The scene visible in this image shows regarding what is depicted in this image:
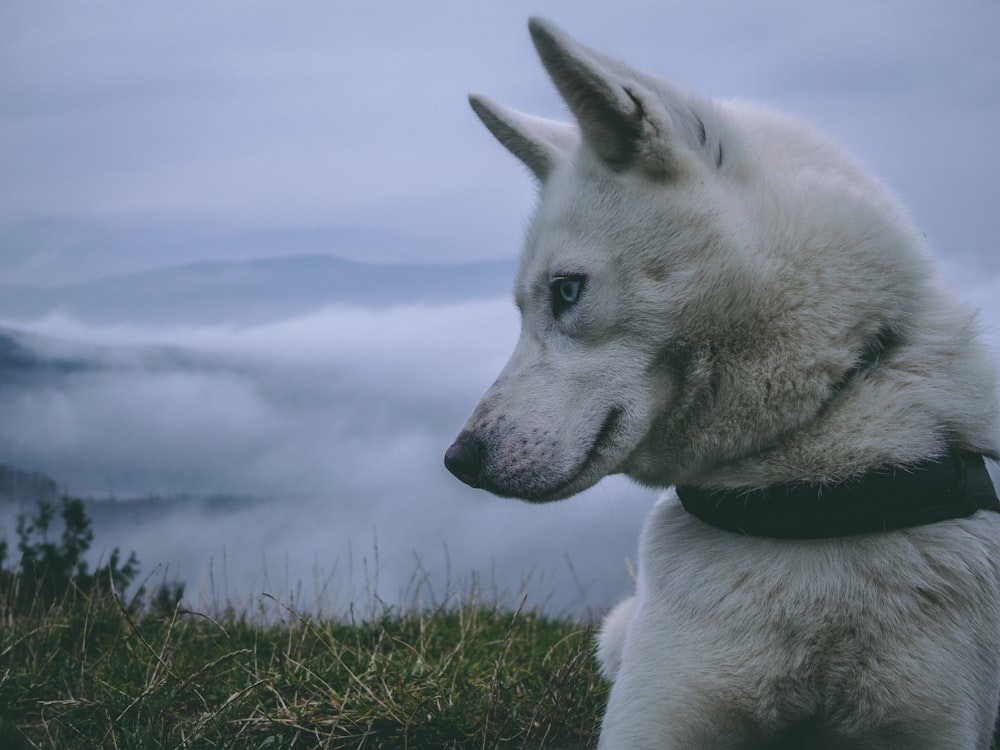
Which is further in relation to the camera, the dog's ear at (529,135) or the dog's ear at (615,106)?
the dog's ear at (529,135)

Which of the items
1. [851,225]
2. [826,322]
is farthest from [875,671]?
[851,225]

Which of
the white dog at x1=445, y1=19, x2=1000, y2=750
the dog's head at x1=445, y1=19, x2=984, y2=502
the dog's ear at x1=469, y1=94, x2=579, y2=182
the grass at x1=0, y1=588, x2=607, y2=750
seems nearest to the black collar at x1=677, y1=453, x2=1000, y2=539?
the white dog at x1=445, y1=19, x2=1000, y2=750

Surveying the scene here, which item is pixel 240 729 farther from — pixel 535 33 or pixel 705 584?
pixel 535 33

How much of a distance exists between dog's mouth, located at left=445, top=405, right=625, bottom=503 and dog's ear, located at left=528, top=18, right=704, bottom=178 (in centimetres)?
72

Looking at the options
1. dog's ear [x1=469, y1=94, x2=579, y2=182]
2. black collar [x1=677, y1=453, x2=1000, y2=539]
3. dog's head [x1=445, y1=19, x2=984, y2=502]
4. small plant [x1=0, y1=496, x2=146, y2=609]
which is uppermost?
dog's ear [x1=469, y1=94, x2=579, y2=182]

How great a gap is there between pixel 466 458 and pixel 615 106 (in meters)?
1.04

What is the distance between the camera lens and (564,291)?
9.22 feet

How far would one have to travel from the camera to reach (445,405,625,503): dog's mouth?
8.83ft

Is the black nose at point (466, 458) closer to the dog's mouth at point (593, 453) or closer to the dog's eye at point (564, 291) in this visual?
the dog's mouth at point (593, 453)

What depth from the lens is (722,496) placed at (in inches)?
109

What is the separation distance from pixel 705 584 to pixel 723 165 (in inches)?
46.3

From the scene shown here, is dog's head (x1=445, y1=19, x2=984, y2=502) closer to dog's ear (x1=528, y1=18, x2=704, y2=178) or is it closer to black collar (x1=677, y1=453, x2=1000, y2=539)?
dog's ear (x1=528, y1=18, x2=704, y2=178)

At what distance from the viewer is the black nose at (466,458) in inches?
106

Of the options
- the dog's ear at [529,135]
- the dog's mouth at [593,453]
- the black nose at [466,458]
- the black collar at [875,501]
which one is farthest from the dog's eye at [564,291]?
the black collar at [875,501]
